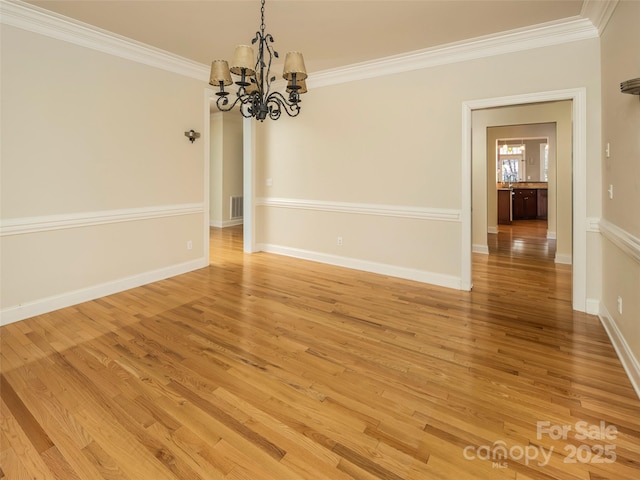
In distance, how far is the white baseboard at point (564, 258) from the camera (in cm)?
525

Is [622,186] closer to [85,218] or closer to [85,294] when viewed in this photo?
[85,218]

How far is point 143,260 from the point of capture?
4.27m

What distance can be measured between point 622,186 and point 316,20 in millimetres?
2960

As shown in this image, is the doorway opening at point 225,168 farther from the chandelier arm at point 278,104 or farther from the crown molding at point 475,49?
the chandelier arm at point 278,104

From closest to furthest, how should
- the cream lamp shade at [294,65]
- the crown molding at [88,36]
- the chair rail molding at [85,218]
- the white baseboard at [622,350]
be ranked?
1. the white baseboard at [622,350]
2. the cream lamp shade at [294,65]
3. the crown molding at [88,36]
4. the chair rail molding at [85,218]

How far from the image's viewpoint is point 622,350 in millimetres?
2457

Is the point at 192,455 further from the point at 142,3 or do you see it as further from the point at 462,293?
the point at 142,3

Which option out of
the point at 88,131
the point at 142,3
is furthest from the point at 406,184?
the point at 88,131

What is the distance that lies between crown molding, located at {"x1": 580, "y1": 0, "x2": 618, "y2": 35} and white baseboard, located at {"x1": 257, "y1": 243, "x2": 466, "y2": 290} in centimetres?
274

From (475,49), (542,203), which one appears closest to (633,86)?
(475,49)

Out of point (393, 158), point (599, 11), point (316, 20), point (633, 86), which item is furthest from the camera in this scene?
point (393, 158)

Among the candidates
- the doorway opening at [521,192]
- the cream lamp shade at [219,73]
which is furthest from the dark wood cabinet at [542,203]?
the cream lamp shade at [219,73]

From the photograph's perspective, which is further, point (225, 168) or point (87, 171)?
point (225, 168)

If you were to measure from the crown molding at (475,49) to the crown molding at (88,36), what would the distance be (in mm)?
1918
